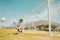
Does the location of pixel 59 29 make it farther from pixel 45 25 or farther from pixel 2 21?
pixel 2 21

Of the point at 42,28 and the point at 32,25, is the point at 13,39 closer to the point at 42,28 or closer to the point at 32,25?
the point at 32,25

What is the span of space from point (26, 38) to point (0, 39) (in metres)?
1.74

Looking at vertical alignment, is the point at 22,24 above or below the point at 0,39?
above

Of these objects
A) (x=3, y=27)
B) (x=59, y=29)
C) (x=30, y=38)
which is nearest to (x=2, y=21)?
(x=3, y=27)

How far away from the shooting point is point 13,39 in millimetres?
8945

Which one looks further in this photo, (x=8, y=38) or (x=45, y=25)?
(x=45, y=25)

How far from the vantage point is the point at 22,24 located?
1118cm

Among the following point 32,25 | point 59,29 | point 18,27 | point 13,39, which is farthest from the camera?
point 32,25

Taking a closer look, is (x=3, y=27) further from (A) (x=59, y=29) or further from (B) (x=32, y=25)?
(A) (x=59, y=29)

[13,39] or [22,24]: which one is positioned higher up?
[22,24]

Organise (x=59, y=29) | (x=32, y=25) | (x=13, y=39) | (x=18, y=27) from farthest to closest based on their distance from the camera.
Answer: (x=32, y=25) < (x=59, y=29) < (x=18, y=27) < (x=13, y=39)

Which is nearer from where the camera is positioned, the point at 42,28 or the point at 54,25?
the point at 54,25

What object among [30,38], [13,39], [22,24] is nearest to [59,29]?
[22,24]

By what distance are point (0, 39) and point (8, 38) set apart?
0.55 metres
